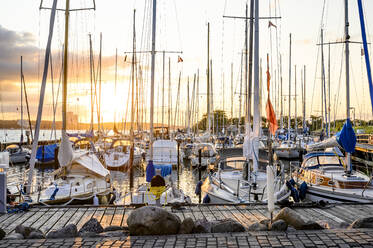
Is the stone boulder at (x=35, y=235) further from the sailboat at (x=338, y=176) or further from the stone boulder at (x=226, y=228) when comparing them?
the sailboat at (x=338, y=176)

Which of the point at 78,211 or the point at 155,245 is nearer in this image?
the point at 155,245

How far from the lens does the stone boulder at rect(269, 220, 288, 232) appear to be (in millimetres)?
7836

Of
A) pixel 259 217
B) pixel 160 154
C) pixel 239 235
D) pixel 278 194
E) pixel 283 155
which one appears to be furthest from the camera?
pixel 283 155

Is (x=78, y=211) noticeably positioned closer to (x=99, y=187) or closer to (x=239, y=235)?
(x=239, y=235)

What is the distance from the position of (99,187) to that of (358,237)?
1637 centimetres

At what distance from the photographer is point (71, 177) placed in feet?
66.0

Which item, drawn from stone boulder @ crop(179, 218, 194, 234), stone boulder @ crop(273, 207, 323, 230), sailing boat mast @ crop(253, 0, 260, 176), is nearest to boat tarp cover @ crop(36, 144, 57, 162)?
sailing boat mast @ crop(253, 0, 260, 176)

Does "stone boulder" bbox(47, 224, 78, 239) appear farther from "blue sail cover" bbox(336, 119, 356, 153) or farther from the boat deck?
"blue sail cover" bbox(336, 119, 356, 153)

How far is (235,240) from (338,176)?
43.1 ft

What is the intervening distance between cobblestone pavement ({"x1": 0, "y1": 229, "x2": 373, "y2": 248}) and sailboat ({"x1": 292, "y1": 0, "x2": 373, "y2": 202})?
7929mm

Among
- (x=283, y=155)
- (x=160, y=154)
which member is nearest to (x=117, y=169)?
(x=160, y=154)

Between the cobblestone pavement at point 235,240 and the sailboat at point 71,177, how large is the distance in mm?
8726

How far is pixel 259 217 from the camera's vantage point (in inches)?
387

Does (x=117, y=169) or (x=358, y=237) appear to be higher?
(x=358, y=237)
